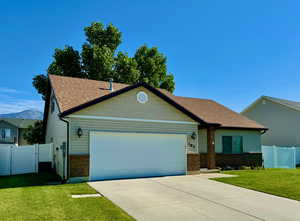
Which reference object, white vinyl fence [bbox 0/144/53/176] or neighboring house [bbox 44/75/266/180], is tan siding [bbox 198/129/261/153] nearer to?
neighboring house [bbox 44/75/266/180]

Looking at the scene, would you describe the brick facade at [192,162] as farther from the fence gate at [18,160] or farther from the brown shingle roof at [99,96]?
the fence gate at [18,160]

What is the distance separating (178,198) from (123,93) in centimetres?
607

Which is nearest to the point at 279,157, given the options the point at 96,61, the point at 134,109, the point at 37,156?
the point at 134,109

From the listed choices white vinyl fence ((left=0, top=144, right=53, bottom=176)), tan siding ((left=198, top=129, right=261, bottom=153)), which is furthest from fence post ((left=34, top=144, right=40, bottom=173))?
tan siding ((left=198, top=129, right=261, bottom=153))

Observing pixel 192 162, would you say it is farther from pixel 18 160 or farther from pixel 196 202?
pixel 18 160

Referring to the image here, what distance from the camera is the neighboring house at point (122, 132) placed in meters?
10.6

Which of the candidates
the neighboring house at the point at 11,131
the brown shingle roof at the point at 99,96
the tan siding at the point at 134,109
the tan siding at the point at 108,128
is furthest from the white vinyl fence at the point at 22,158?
the neighboring house at the point at 11,131

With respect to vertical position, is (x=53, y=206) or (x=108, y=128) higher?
(x=108, y=128)

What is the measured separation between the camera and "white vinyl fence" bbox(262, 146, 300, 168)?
17.6m

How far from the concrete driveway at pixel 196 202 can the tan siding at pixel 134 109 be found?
11.3 feet

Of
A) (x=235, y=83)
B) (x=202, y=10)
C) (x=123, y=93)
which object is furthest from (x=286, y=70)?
(x=123, y=93)

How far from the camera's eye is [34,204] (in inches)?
260

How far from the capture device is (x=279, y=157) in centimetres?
1797

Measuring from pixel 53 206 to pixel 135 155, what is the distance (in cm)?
576
